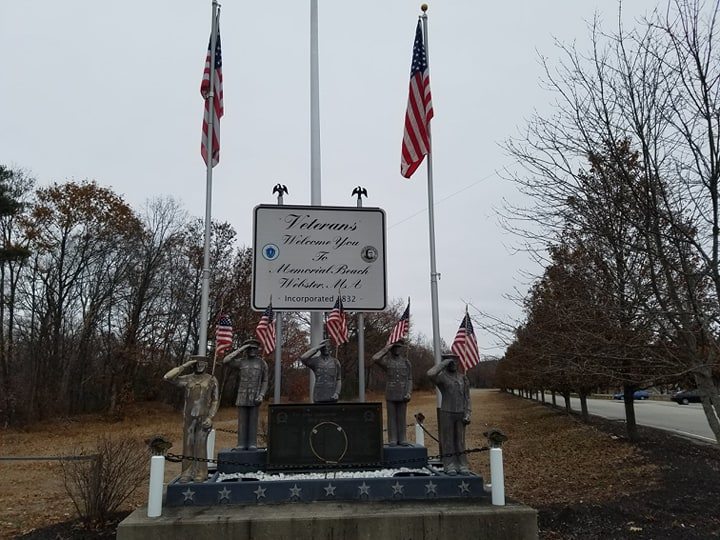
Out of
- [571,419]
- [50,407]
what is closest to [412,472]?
[571,419]

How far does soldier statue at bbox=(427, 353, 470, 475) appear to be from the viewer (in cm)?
711

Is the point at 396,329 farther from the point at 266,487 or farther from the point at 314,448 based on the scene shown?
the point at 266,487

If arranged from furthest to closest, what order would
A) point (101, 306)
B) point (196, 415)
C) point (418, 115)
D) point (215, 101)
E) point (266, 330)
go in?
point (101, 306) < point (215, 101) < point (418, 115) < point (266, 330) < point (196, 415)

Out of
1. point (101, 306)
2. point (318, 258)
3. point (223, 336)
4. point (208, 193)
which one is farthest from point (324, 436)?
point (101, 306)

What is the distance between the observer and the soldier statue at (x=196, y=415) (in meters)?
6.66

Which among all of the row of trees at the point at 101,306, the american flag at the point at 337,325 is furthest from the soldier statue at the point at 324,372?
the row of trees at the point at 101,306

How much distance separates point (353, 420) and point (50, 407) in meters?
26.3

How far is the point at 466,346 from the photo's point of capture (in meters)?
7.46

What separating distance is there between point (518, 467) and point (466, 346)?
7.42m

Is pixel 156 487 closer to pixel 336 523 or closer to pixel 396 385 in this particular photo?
pixel 336 523

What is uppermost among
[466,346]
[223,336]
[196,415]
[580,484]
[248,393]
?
[223,336]

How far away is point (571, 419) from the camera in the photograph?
2411 centimetres

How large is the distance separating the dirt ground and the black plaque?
7.95ft

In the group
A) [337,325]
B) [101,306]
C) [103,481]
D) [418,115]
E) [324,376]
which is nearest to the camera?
[103,481]
